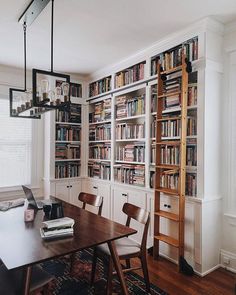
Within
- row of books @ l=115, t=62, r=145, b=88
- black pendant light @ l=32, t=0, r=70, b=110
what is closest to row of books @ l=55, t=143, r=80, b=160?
row of books @ l=115, t=62, r=145, b=88

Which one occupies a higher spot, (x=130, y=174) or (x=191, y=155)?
(x=191, y=155)

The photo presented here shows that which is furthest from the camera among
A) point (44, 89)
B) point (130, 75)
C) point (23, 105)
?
point (130, 75)

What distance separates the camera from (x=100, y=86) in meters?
4.13

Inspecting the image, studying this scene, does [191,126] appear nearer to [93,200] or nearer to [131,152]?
[131,152]

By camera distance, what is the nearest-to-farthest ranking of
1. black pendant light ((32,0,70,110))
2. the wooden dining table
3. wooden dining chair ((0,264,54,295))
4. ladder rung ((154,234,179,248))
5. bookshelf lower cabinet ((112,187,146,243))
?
the wooden dining table
wooden dining chair ((0,264,54,295))
black pendant light ((32,0,70,110))
ladder rung ((154,234,179,248))
bookshelf lower cabinet ((112,187,146,243))

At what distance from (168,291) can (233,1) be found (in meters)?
2.68

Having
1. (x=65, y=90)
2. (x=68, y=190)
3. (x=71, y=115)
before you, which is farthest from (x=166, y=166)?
(x=71, y=115)

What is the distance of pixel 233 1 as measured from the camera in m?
2.13

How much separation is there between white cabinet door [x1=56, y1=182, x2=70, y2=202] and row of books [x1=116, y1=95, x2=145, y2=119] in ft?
5.01

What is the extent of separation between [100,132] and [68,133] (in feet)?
1.98

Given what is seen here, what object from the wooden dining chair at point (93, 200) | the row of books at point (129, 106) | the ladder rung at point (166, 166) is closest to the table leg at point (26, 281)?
the wooden dining chair at point (93, 200)

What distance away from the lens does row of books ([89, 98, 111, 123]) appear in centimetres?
397

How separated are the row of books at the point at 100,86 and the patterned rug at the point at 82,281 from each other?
8.46 ft

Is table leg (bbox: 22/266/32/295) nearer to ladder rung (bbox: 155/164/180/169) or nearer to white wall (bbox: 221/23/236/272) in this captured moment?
ladder rung (bbox: 155/164/180/169)
